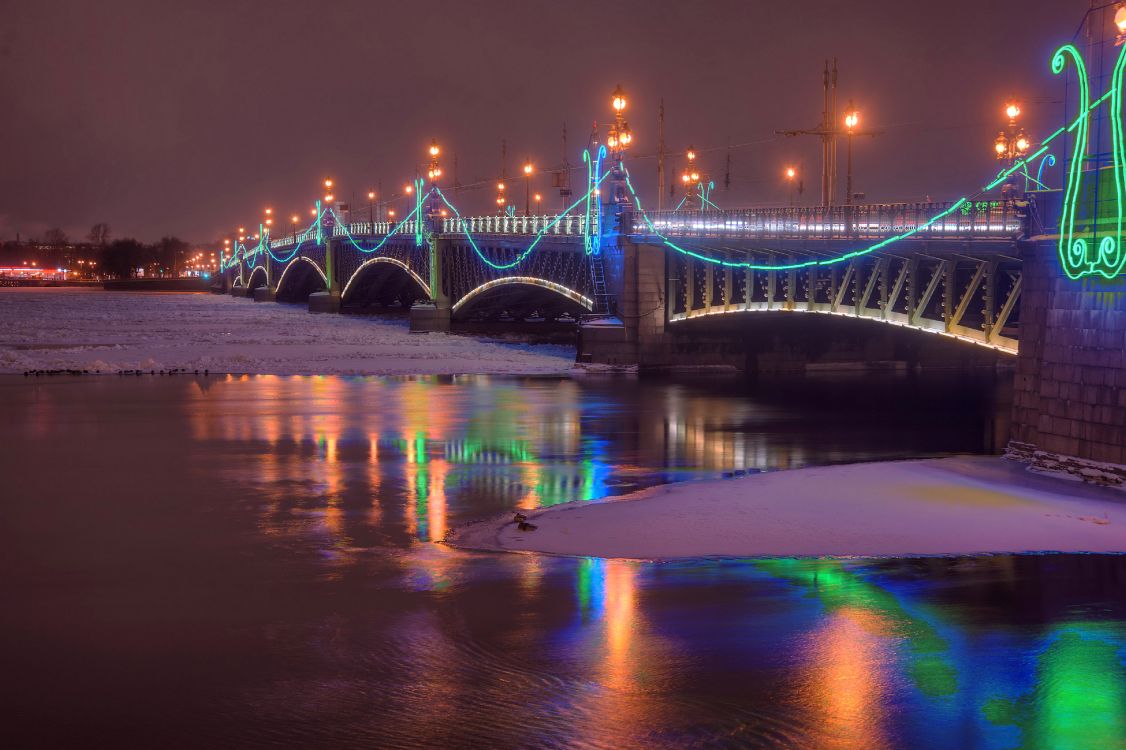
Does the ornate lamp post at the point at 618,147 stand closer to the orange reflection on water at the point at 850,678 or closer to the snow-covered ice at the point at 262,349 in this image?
the snow-covered ice at the point at 262,349

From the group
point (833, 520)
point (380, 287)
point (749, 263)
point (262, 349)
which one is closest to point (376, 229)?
point (380, 287)

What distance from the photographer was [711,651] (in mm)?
11156

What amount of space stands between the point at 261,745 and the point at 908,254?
2898 centimetres

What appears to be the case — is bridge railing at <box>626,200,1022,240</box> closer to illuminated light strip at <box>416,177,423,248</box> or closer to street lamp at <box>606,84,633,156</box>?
street lamp at <box>606,84,633,156</box>

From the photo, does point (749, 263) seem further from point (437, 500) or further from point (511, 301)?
point (511, 301)

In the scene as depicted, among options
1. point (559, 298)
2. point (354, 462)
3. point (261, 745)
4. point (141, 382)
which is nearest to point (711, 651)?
point (261, 745)

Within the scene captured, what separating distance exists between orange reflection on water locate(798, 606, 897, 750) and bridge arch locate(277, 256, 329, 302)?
140567 millimetres

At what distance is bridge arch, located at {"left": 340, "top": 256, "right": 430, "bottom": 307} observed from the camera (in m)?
107

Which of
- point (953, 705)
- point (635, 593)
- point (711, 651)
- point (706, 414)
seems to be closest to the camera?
point (953, 705)

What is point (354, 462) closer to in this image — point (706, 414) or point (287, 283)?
point (706, 414)

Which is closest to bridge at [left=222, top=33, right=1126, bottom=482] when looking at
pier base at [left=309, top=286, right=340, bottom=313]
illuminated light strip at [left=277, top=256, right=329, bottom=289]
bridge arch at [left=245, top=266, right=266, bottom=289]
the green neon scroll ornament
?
the green neon scroll ornament

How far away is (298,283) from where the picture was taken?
514 feet

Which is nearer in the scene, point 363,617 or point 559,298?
point 363,617

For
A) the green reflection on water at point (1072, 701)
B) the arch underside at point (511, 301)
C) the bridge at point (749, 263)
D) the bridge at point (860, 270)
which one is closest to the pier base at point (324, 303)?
the bridge at point (860, 270)
